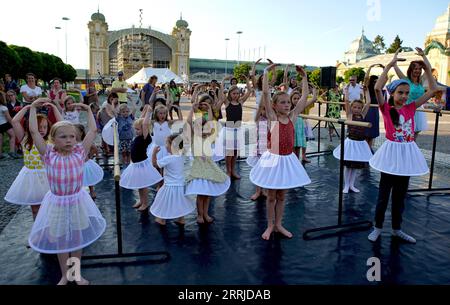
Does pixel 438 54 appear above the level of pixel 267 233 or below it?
above

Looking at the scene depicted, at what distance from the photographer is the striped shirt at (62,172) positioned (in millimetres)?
3445

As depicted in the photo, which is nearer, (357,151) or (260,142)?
(357,151)

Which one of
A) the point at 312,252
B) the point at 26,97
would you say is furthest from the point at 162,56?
the point at 312,252

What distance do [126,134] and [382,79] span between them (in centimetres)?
581

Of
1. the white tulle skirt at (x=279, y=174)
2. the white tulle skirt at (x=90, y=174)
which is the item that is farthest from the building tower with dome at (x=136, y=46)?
the white tulle skirt at (x=279, y=174)

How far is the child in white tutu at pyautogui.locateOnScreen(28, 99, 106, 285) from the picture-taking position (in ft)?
11.0

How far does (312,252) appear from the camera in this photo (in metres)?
4.27

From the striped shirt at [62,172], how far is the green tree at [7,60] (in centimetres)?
2657

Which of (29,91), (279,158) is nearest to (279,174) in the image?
(279,158)

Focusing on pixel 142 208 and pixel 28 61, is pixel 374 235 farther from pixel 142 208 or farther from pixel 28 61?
pixel 28 61

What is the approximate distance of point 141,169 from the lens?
570cm

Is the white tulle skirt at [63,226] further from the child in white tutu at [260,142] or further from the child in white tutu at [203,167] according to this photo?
the child in white tutu at [260,142]

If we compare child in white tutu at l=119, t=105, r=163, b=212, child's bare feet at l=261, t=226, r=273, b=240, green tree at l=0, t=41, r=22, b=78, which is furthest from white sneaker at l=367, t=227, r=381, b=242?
green tree at l=0, t=41, r=22, b=78

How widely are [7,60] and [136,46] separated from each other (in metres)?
72.7
